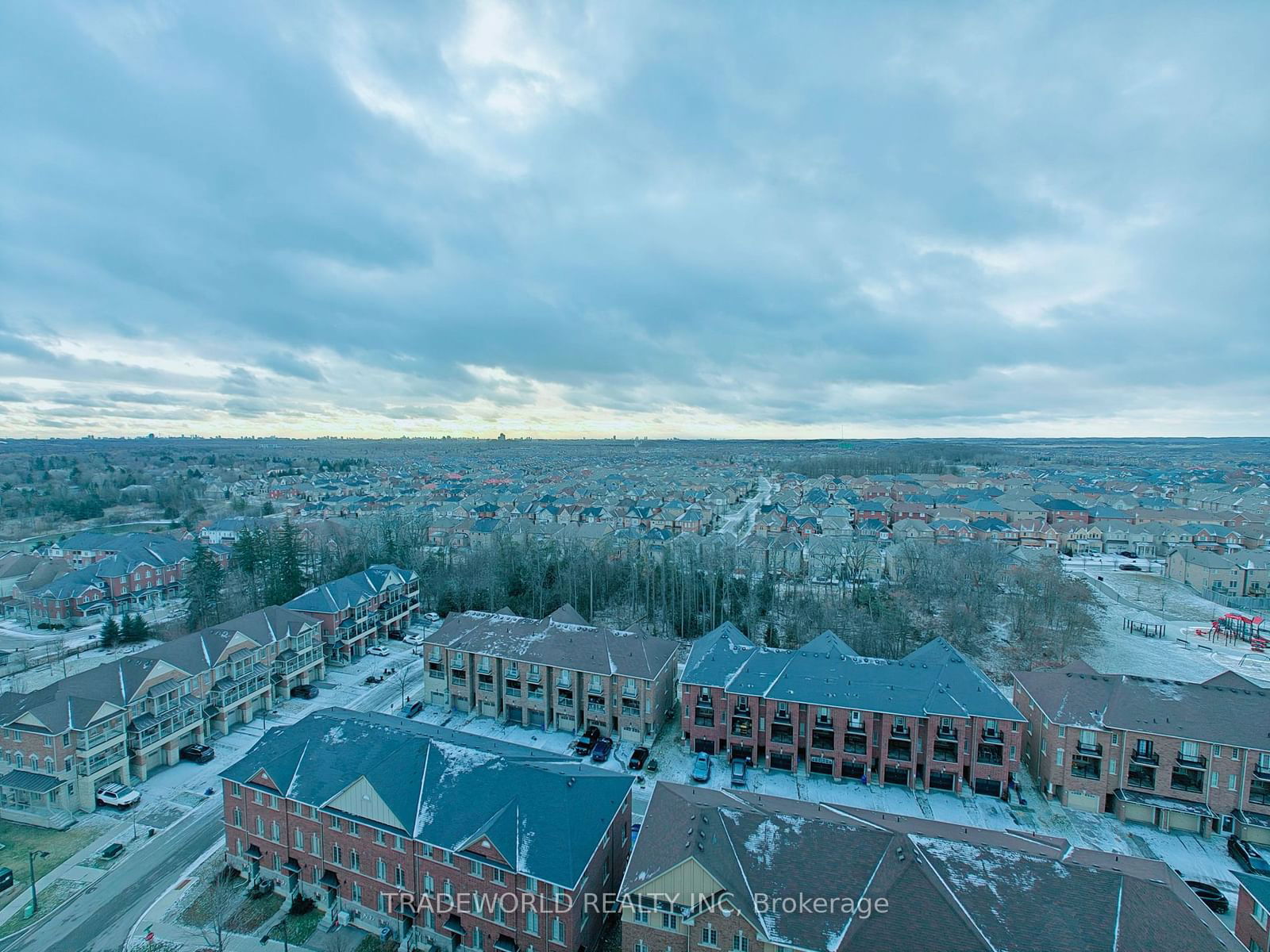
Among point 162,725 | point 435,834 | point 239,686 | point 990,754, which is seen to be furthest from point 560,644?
point 990,754

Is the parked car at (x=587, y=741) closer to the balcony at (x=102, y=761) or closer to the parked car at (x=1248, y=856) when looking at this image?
the balcony at (x=102, y=761)

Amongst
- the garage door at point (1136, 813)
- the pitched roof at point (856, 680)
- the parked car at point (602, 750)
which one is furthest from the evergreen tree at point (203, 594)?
the garage door at point (1136, 813)

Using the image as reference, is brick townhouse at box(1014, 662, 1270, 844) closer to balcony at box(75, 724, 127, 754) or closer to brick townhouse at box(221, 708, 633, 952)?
brick townhouse at box(221, 708, 633, 952)

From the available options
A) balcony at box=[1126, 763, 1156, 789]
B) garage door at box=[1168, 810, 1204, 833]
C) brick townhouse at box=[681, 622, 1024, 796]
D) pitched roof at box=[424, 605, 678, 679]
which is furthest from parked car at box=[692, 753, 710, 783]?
garage door at box=[1168, 810, 1204, 833]

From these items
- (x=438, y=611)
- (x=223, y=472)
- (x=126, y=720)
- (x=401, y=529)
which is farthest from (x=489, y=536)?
(x=223, y=472)

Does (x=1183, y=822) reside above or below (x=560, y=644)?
below

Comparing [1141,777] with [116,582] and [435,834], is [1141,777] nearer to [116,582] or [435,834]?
[435,834]
